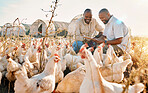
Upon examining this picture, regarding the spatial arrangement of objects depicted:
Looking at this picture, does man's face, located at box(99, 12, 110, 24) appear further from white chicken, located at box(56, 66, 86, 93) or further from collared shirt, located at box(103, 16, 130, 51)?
white chicken, located at box(56, 66, 86, 93)

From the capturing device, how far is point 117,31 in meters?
3.23

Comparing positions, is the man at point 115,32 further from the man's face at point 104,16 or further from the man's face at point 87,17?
the man's face at point 87,17

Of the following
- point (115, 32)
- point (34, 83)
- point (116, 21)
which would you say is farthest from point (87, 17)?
point (34, 83)

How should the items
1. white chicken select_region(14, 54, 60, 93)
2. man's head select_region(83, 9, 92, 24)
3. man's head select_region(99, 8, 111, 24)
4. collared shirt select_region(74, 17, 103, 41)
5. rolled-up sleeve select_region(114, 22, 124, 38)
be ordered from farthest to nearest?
collared shirt select_region(74, 17, 103, 41) → man's head select_region(83, 9, 92, 24) → man's head select_region(99, 8, 111, 24) → rolled-up sleeve select_region(114, 22, 124, 38) → white chicken select_region(14, 54, 60, 93)

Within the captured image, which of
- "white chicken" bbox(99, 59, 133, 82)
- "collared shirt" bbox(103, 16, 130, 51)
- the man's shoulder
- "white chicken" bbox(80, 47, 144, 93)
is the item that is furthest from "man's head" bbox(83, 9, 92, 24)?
"white chicken" bbox(80, 47, 144, 93)

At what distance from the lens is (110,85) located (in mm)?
1259

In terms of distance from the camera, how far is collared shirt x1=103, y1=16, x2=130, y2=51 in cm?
321

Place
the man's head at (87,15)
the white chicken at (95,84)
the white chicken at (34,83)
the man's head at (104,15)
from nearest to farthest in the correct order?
the white chicken at (95,84), the white chicken at (34,83), the man's head at (104,15), the man's head at (87,15)

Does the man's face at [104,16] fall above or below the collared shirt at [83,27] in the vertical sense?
above

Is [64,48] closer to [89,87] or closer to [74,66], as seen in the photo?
[74,66]

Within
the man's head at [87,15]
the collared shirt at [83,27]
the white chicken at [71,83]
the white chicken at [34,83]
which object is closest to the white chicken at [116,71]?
the white chicken at [71,83]

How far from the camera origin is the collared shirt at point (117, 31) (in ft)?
10.5

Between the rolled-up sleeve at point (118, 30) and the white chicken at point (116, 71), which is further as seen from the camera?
the rolled-up sleeve at point (118, 30)

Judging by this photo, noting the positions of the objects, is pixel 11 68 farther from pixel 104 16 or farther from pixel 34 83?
pixel 104 16
